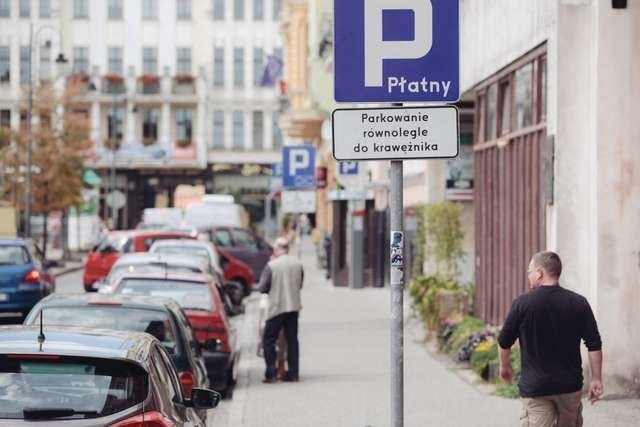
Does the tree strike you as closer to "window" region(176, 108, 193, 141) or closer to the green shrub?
"window" region(176, 108, 193, 141)

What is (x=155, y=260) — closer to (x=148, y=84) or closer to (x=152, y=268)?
(x=152, y=268)

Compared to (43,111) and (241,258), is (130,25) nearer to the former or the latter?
(43,111)

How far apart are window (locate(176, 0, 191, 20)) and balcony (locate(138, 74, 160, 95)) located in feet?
15.2

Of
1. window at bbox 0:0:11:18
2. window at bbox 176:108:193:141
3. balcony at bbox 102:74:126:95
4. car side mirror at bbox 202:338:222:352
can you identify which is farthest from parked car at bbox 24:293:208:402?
window at bbox 0:0:11:18

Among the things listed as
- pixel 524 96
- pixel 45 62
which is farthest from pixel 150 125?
pixel 524 96

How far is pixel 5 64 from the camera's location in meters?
86.9

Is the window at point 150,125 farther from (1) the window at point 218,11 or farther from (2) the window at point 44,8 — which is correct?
(2) the window at point 44,8

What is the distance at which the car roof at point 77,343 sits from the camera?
677cm

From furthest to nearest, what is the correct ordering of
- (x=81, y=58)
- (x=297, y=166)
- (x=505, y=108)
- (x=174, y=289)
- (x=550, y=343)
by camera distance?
(x=81, y=58) → (x=297, y=166) → (x=505, y=108) → (x=174, y=289) → (x=550, y=343)

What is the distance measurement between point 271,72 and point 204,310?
45.4 metres

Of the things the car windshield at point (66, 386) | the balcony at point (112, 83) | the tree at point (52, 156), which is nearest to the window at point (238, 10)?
the balcony at point (112, 83)

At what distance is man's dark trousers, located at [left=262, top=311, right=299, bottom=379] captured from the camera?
17500mm

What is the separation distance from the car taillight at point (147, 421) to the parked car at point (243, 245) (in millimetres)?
30709

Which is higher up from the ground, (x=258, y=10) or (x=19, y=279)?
(x=258, y=10)
